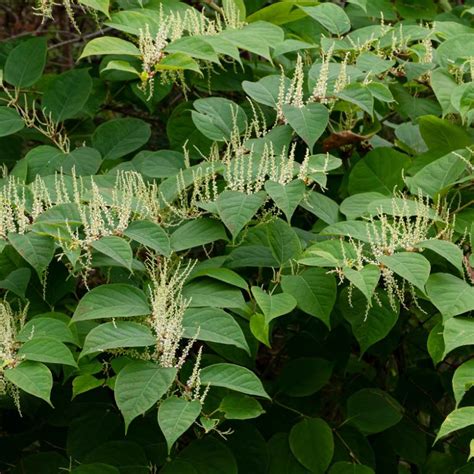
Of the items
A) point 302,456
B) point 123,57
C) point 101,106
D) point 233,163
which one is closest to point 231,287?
point 233,163

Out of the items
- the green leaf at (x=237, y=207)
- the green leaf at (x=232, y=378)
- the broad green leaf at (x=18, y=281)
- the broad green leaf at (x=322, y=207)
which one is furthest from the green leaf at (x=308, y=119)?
the broad green leaf at (x=18, y=281)

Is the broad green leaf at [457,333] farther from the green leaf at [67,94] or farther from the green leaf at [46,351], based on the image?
the green leaf at [67,94]

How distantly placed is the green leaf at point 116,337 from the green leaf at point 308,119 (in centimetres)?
66

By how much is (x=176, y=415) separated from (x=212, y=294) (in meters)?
0.35

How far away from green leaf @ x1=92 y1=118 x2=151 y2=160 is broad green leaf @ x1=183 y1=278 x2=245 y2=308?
693 millimetres

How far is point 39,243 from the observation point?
2.14m

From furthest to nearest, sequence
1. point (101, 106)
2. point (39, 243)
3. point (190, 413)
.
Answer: point (101, 106) < point (39, 243) < point (190, 413)

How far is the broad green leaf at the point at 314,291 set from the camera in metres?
2.20

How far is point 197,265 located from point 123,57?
76 centimetres

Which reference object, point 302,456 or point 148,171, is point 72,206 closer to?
point 148,171

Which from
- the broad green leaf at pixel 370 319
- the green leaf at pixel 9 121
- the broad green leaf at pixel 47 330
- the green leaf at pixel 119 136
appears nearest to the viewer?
the broad green leaf at pixel 47 330

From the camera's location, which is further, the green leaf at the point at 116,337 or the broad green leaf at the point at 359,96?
the broad green leaf at the point at 359,96

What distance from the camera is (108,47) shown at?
2.47 metres

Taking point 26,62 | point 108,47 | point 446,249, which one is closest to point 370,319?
point 446,249
